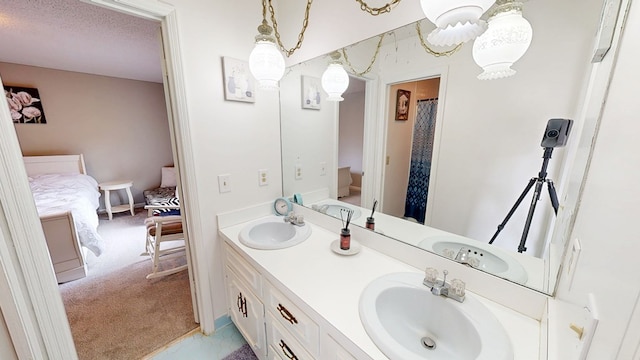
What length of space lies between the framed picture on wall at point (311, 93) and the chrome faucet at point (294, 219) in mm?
813

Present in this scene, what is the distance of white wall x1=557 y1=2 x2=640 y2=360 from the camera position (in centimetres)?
33

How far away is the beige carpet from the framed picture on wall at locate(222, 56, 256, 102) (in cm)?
170

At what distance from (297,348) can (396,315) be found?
451 millimetres

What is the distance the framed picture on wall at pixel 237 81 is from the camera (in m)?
1.40

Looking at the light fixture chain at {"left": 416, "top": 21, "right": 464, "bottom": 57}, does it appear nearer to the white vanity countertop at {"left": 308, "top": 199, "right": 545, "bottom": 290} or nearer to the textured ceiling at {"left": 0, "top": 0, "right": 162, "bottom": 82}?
the white vanity countertop at {"left": 308, "top": 199, "right": 545, "bottom": 290}

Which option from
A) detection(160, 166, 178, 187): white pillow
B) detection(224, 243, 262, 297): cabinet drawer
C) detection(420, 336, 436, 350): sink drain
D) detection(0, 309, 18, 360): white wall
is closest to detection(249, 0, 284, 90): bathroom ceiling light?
detection(224, 243, 262, 297): cabinet drawer

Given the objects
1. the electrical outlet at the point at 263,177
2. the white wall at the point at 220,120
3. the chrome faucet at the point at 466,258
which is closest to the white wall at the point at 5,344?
the white wall at the point at 220,120

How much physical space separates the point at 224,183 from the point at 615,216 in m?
1.61

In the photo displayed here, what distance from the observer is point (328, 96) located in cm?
152

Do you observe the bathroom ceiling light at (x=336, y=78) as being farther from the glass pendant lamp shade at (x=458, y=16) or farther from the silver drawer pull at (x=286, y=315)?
the silver drawer pull at (x=286, y=315)

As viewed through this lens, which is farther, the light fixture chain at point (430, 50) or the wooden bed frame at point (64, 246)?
the wooden bed frame at point (64, 246)

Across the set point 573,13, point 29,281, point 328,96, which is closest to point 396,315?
point 573,13

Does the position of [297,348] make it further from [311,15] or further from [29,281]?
[311,15]

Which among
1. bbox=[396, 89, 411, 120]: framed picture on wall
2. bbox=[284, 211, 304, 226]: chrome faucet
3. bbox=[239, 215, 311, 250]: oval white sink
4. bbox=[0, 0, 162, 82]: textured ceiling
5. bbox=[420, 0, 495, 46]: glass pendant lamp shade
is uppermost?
bbox=[0, 0, 162, 82]: textured ceiling
